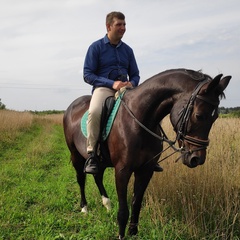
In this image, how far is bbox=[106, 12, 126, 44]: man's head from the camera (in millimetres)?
3412

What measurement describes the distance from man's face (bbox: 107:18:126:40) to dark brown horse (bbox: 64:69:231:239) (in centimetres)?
80

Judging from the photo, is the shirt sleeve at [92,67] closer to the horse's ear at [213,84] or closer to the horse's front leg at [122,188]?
the horse's front leg at [122,188]

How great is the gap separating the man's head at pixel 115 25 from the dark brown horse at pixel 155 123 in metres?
0.80

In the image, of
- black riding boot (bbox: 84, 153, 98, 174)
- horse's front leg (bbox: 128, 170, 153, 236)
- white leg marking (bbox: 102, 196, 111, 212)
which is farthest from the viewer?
white leg marking (bbox: 102, 196, 111, 212)

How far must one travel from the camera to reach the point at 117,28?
3.45 meters

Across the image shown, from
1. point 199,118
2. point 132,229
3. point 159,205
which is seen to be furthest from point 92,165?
point 199,118

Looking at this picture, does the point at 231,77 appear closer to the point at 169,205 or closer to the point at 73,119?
the point at 169,205

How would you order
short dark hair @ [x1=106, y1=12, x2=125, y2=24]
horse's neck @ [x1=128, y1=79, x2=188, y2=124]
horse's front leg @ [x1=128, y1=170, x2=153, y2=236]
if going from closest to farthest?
horse's neck @ [x1=128, y1=79, x2=188, y2=124], horse's front leg @ [x1=128, y1=170, x2=153, y2=236], short dark hair @ [x1=106, y1=12, x2=125, y2=24]

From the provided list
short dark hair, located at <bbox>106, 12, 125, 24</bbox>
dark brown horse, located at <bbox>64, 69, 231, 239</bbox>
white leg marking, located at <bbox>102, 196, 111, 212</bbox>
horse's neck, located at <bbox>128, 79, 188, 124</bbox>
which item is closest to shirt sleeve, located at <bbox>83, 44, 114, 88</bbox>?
short dark hair, located at <bbox>106, 12, 125, 24</bbox>

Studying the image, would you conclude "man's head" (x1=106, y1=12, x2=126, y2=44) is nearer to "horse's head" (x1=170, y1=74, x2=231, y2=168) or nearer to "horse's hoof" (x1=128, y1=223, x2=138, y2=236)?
"horse's head" (x1=170, y1=74, x2=231, y2=168)

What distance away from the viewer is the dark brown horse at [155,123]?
2357mm

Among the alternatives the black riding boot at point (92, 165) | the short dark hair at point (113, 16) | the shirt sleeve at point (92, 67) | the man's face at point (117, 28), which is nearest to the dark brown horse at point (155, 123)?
the black riding boot at point (92, 165)

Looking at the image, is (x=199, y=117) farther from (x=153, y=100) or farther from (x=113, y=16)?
(x=113, y=16)

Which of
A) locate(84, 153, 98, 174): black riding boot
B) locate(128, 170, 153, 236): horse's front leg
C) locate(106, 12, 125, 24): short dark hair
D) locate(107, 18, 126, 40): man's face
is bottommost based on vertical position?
locate(128, 170, 153, 236): horse's front leg
